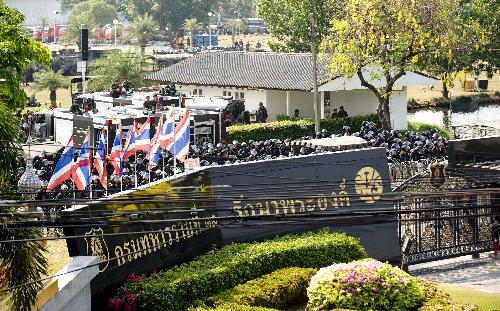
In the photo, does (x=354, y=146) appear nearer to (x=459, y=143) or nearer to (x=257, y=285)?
(x=459, y=143)

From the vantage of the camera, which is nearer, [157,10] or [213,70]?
[213,70]

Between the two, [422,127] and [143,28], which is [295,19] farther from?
[143,28]

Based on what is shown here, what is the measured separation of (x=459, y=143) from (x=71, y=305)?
14656mm

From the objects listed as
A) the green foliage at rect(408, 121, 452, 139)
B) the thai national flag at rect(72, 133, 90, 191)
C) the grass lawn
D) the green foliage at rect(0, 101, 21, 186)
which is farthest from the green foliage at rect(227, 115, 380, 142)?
the green foliage at rect(0, 101, 21, 186)

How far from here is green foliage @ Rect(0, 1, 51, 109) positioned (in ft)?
74.6

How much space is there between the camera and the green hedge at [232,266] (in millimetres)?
16656

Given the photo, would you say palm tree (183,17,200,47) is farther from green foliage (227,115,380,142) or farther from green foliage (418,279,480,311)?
green foliage (418,279,480,311)

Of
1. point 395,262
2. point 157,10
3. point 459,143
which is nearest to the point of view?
point 395,262

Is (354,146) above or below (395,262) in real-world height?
above

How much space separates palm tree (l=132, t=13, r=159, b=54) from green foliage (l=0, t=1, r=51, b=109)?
93867 mm

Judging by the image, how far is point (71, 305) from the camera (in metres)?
15.6

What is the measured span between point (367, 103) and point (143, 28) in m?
67.9

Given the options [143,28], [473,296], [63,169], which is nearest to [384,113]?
[473,296]

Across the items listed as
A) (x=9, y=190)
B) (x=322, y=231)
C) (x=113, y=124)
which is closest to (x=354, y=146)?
(x=113, y=124)
